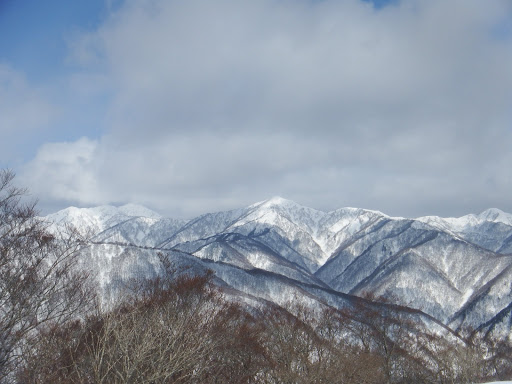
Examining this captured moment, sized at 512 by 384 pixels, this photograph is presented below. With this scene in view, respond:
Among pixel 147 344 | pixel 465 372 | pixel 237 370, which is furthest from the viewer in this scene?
pixel 465 372

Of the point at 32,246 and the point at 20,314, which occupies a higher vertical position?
the point at 32,246

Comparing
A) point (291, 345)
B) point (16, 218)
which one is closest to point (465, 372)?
point (291, 345)

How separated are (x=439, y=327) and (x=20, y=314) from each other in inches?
8142

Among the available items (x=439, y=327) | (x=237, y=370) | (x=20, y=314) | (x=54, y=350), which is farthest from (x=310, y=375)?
(x=439, y=327)

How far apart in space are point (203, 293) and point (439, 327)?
192 metres

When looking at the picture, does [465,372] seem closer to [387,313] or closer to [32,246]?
→ [387,313]

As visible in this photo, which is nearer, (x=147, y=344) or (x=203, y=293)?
(x=147, y=344)

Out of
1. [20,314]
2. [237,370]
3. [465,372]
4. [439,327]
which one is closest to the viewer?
[20,314]

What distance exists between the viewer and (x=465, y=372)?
1836 inches

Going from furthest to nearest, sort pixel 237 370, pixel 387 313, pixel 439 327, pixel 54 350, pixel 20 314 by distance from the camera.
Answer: pixel 439 327 → pixel 387 313 → pixel 237 370 → pixel 54 350 → pixel 20 314

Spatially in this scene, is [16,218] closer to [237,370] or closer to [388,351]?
[237,370]

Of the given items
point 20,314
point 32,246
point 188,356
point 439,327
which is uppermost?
point 32,246

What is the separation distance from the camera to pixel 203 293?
102 feet

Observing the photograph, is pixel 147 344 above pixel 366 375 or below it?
above
